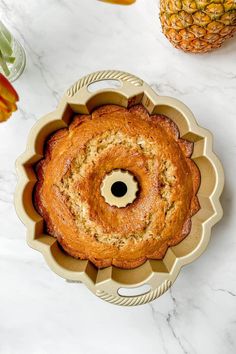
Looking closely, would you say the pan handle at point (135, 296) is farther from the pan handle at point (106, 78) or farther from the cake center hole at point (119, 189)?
the pan handle at point (106, 78)

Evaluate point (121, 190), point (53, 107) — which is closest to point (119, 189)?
point (121, 190)

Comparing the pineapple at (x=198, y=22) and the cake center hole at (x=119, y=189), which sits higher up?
the pineapple at (x=198, y=22)

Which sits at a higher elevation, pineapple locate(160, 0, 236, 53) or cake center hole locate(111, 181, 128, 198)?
pineapple locate(160, 0, 236, 53)

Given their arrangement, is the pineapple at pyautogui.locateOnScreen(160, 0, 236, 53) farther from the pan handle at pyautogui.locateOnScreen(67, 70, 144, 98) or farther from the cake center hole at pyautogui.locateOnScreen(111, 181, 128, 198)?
the cake center hole at pyautogui.locateOnScreen(111, 181, 128, 198)

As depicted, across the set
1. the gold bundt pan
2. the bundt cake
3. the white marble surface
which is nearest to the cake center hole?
the bundt cake

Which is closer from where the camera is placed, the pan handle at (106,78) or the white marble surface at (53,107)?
the pan handle at (106,78)

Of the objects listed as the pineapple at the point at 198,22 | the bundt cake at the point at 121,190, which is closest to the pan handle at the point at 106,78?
the bundt cake at the point at 121,190

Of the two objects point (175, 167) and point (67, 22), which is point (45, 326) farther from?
point (67, 22)
